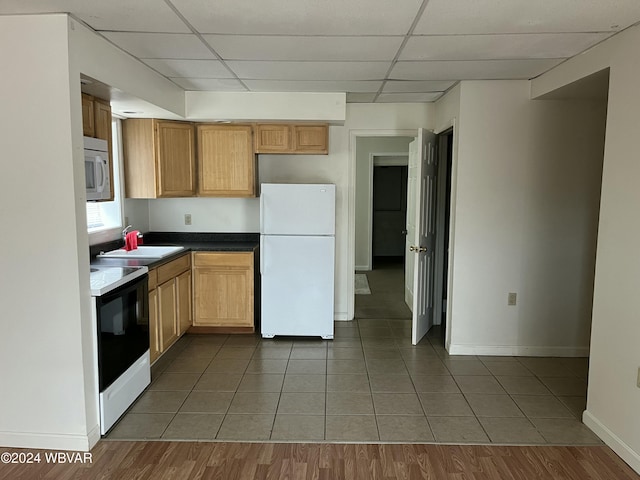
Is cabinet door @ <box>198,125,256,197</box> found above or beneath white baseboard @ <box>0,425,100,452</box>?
above

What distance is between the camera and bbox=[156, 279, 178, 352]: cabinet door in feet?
12.0

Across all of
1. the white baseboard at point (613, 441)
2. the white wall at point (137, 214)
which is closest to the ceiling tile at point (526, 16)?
the white baseboard at point (613, 441)

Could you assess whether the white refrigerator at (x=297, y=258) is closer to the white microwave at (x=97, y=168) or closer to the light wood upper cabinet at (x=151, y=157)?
the light wood upper cabinet at (x=151, y=157)

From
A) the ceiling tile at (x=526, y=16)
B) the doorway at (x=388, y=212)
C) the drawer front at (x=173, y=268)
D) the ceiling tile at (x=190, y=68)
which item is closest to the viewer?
the ceiling tile at (x=526, y=16)

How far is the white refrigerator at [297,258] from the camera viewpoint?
4.23m

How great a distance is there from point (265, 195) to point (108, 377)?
205 centimetres

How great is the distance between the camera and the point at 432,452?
8.31ft

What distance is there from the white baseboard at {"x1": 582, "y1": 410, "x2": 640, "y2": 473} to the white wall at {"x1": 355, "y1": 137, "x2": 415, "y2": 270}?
17.3 ft

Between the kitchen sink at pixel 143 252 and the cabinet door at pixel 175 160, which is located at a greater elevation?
the cabinet door at pixel 175 160

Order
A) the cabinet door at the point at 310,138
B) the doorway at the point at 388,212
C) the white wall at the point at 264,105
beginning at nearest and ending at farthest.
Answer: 1. the white wall at the point at 264,105
2. the cabinet door at the point at 310,138
3. the doorway at the point at 388,212

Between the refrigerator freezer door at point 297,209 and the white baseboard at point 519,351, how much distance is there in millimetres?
1528

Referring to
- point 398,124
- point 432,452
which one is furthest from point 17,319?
point 398,124

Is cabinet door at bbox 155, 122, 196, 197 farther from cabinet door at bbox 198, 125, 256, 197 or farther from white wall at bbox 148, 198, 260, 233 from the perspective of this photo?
white wall at bbox 148, 198, 260, 233

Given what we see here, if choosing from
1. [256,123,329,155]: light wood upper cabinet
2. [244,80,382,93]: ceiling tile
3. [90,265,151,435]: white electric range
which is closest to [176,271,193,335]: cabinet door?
[90,265,151,435]: white electric range
